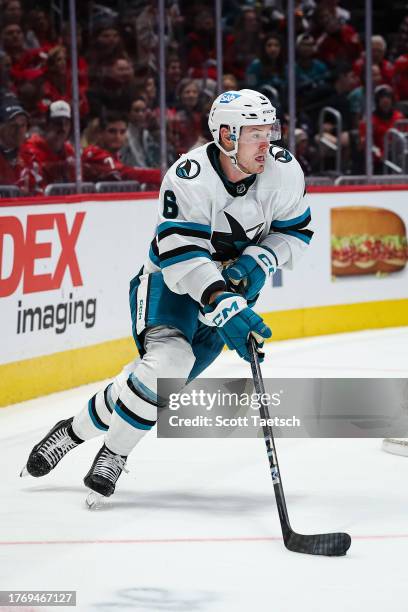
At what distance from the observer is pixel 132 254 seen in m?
6.48

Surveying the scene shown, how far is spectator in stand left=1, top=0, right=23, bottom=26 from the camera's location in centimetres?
704

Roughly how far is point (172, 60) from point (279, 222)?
4658mm

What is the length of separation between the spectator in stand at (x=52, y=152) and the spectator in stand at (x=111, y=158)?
1.01ft

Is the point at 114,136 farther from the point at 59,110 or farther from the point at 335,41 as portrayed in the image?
the point at 335,41

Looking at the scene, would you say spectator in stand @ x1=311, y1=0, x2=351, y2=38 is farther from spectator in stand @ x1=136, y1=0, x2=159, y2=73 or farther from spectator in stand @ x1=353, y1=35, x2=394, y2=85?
spectator in stand @ x1=136, y1=0, x2=159, y2=73

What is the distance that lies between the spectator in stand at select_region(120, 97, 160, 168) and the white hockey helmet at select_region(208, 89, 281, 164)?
394 centimetres

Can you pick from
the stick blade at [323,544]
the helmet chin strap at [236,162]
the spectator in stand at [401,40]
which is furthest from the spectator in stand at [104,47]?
the stick blade at [323,544]

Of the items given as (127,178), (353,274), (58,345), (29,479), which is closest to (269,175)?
(29,479)

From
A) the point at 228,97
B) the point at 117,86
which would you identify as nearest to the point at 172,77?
the point at 117,86

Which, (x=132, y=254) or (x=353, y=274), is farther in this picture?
(x=353, y=274)

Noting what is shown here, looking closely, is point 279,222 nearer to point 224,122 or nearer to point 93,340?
point 224,122

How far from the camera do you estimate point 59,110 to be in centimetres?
681

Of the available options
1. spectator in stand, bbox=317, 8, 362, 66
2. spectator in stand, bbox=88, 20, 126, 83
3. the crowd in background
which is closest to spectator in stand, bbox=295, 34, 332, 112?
the crowd in background

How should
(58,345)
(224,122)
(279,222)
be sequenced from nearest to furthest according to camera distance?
(224,122) → (279,222) → (58,345)
